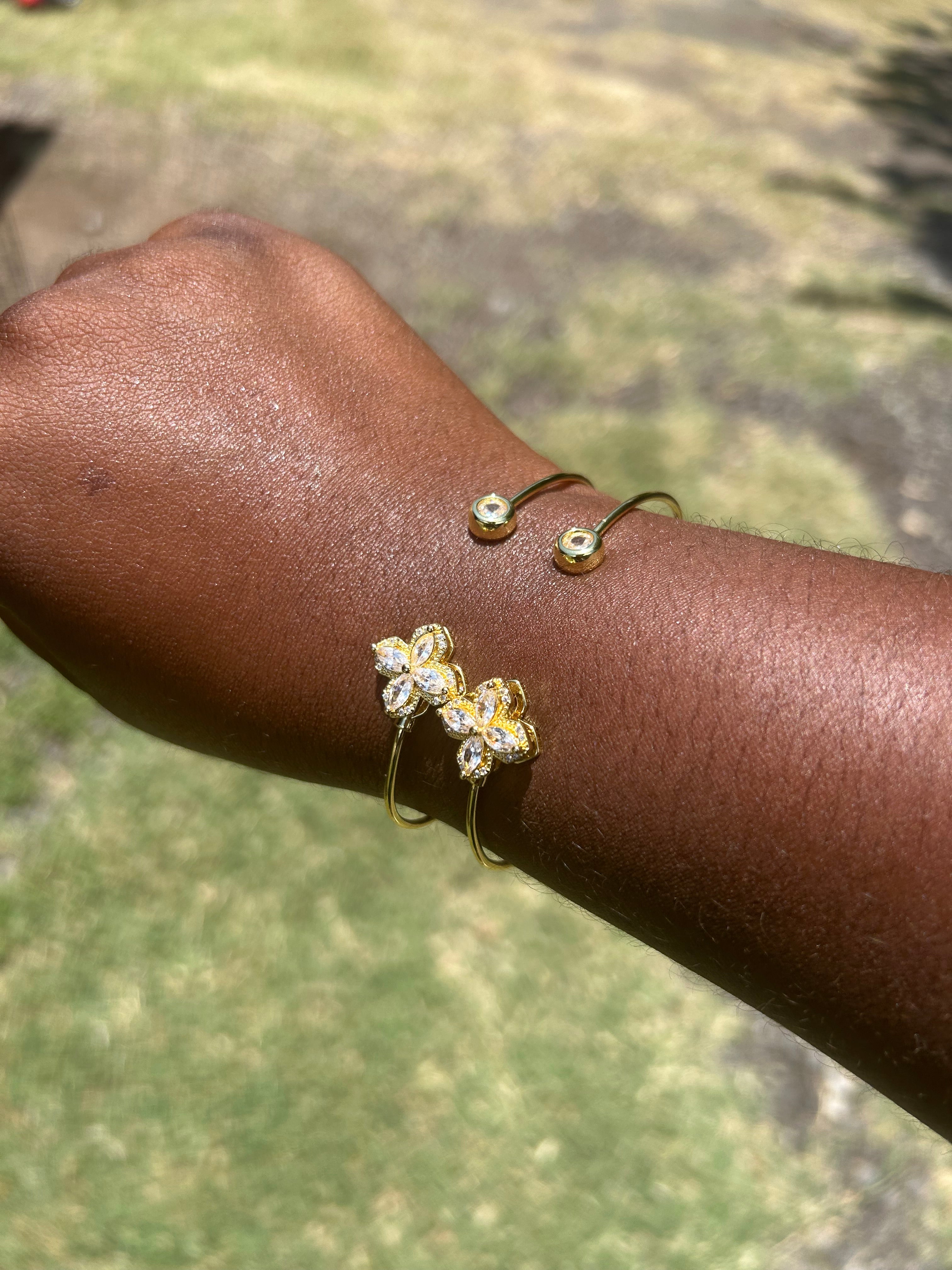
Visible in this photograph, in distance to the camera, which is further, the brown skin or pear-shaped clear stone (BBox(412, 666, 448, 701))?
pear-shaped clear stone (BBox(412, 666, 448, 701))

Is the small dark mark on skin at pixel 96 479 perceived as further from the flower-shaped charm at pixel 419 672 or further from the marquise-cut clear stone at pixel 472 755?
the marquise-cut clear stone at pixel 472 755

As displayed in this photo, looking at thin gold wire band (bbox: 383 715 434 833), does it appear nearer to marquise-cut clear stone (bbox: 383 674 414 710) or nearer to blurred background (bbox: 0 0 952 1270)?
marquise-cut clear stone (bbox: 383 674 414 710)

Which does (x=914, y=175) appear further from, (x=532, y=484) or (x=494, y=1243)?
(x=494, y=1243)

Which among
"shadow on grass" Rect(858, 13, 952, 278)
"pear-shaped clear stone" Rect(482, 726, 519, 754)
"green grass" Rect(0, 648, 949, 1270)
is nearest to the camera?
"pear-shaped clear stone" Rect(482, 726, 519, 754)

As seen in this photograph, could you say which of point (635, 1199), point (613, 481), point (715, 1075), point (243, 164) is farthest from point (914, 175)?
point (635, 1199)

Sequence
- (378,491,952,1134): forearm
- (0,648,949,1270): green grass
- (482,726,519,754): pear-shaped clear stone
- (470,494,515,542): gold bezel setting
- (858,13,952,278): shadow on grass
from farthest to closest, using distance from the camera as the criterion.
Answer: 1. (858,13,952,278): shadow on grass
2. (0,648,949,1270): green grass
3. (470,494,515,542): gold bezel setting
4. (482,726,519,754): pear-shaped clear stone
5. (378,491,952,1134): forearm

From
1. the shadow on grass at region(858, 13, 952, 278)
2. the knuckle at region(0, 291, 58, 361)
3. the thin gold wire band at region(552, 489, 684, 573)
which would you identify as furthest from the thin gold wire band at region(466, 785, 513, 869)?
the shadow on grass at region(858, 13, 952, 278)

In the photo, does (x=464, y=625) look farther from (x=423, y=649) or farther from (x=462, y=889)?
(x=462, y=889)

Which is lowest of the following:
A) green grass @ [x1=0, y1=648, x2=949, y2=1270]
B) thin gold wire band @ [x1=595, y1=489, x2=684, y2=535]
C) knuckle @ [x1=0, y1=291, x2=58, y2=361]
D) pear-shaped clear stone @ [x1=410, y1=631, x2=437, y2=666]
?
green grass @ [x1=0, y1=648, x2=949, y2=1270]
